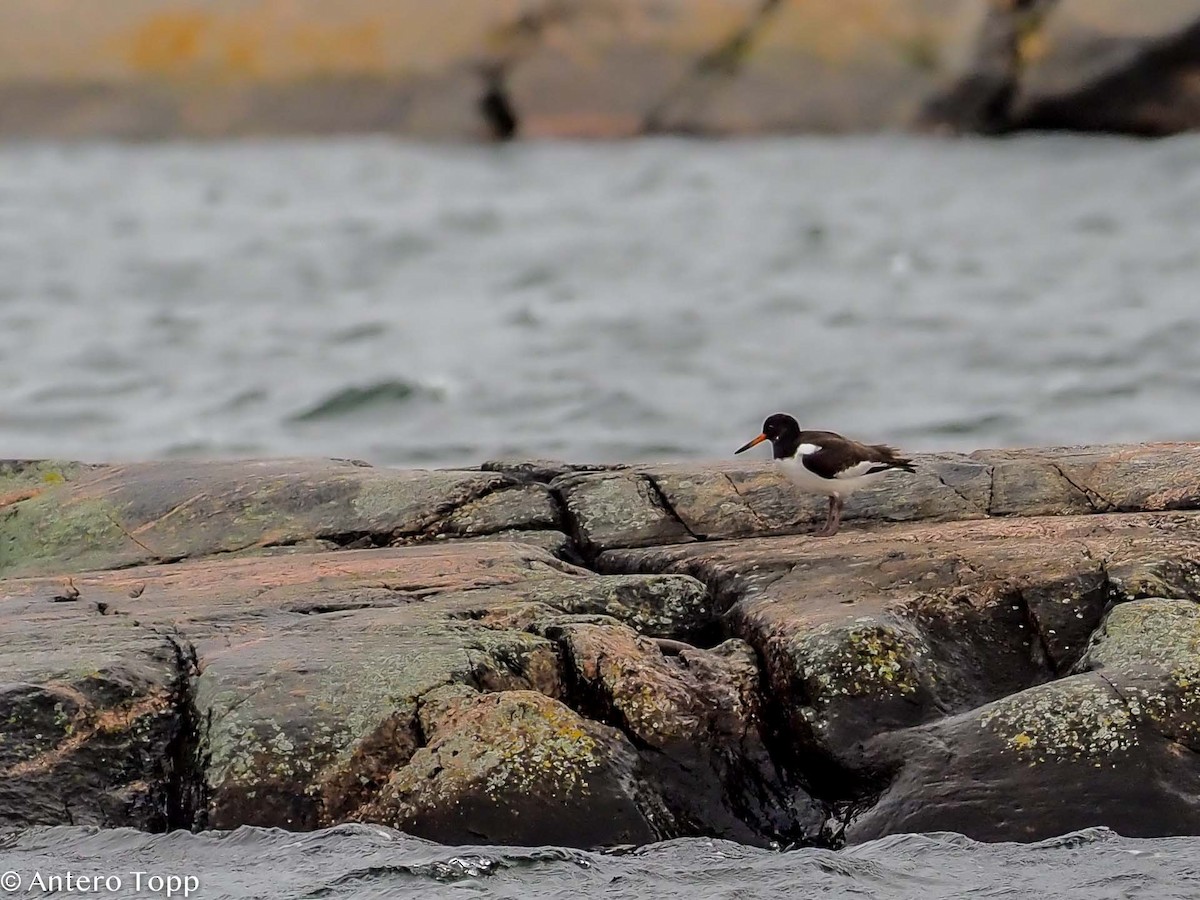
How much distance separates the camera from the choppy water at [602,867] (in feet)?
18.6

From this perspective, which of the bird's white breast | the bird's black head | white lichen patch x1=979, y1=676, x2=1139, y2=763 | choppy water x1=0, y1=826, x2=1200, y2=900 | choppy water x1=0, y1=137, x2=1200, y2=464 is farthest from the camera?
choppy water x1=0, y1=137, x2=1200, y2=464

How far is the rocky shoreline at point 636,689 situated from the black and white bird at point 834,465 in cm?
46

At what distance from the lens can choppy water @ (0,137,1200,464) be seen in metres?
18.5

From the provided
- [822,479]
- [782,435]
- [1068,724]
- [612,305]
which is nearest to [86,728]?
[1068,724]

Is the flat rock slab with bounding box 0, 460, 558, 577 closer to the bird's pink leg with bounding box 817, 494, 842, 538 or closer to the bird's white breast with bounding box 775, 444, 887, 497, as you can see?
the bird's white breast with bounding box 775, 444, 887, 497

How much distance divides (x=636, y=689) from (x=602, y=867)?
29.7 inches

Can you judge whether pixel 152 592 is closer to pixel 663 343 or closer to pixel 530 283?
pixel 663 343

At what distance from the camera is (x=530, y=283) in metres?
28.1

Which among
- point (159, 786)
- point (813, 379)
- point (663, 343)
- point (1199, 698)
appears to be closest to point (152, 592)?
point (159, 786)

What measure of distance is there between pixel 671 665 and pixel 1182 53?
3660 cm

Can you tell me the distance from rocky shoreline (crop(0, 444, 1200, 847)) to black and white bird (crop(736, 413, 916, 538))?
46 centimetres

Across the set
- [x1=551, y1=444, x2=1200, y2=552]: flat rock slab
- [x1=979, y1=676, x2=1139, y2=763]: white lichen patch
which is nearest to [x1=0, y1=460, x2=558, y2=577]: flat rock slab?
[x1=551, y1=444, x2=1200, y2=552]: flat rock slab

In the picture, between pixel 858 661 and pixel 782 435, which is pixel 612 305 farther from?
pixel 858 661

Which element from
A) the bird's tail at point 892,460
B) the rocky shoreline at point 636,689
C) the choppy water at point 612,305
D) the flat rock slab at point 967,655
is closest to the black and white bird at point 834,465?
the bird's tail at point 892,460
